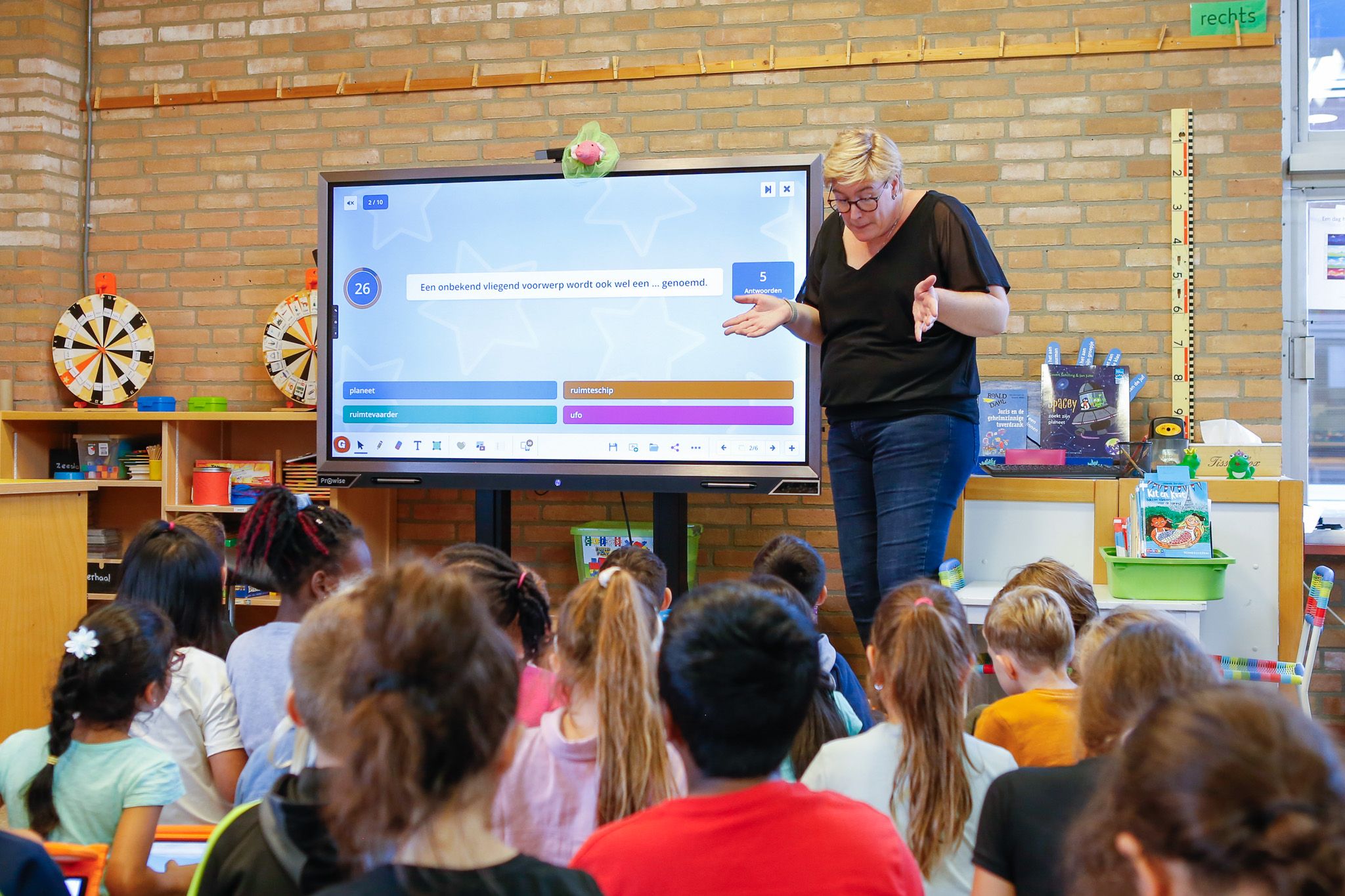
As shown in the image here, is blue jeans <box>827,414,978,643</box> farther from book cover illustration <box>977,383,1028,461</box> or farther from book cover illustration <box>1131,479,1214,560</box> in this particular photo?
book cover illustration <box>977,383,1028,461</box>

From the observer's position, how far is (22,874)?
994mm

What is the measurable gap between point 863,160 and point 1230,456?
1608mm

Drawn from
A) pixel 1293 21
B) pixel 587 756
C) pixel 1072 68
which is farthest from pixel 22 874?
pixel 1293 21

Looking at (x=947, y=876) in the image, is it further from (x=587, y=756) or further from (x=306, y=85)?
(x=306, y=85)

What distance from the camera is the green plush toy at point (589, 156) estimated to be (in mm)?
3443

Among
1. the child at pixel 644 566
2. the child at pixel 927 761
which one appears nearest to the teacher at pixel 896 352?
the child at pixel 644 566

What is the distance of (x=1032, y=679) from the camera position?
180 cm

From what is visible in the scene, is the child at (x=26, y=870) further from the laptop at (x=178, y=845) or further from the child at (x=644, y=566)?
the child at (x=644, y=566)

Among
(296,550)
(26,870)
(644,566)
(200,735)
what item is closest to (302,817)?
(26,870)

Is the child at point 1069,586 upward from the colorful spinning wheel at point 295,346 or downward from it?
downward

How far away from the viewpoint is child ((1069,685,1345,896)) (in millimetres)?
635

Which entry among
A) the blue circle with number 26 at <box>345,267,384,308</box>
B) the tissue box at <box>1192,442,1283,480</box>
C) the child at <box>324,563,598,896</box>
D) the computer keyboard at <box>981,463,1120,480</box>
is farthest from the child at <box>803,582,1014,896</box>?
the blue circle with number 26 at <box>345,267,384,308</box>

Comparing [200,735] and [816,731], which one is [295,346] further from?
[816,731]

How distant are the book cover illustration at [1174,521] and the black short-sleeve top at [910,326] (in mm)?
615
